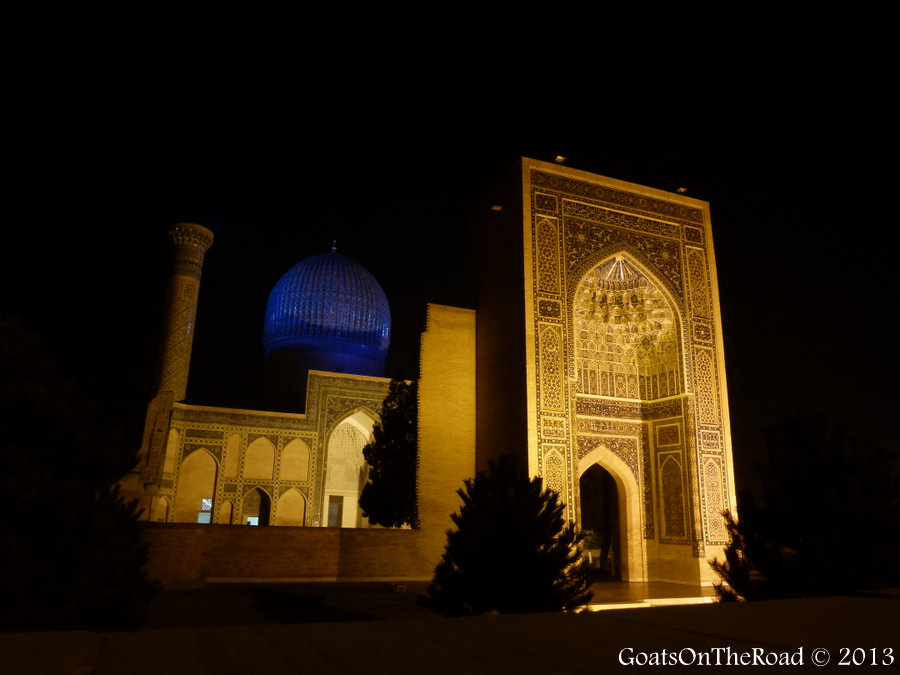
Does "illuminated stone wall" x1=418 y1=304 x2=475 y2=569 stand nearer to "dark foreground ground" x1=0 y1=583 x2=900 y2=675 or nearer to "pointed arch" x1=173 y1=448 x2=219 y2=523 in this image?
"pointed arch" x1=173 y1=448 x2=219 y2=523

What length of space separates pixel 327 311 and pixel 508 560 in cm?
1522

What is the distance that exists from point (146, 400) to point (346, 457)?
508 cm

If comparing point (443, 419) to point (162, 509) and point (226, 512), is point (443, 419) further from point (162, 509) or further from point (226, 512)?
point (162, 509)

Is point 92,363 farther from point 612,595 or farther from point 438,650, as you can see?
point 438,650

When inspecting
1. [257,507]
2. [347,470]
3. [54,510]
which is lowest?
[54,510]

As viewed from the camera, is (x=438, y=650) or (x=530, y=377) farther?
(x=530, y=377)

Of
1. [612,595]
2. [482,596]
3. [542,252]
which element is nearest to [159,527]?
[482,596]

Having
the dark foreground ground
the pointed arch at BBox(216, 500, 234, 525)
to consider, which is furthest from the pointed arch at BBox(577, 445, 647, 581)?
the dark foreground ground

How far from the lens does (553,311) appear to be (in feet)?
31.8

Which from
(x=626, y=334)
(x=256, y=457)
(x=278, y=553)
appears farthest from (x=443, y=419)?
(x=256, y=457)

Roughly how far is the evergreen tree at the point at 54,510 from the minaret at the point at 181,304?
45.8ft

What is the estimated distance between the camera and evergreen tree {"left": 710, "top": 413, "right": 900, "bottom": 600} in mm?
4164

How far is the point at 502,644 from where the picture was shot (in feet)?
4.05

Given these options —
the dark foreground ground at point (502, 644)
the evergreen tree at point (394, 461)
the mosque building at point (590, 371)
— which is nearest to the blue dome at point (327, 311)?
the evergreen tree at point (394, 461)
